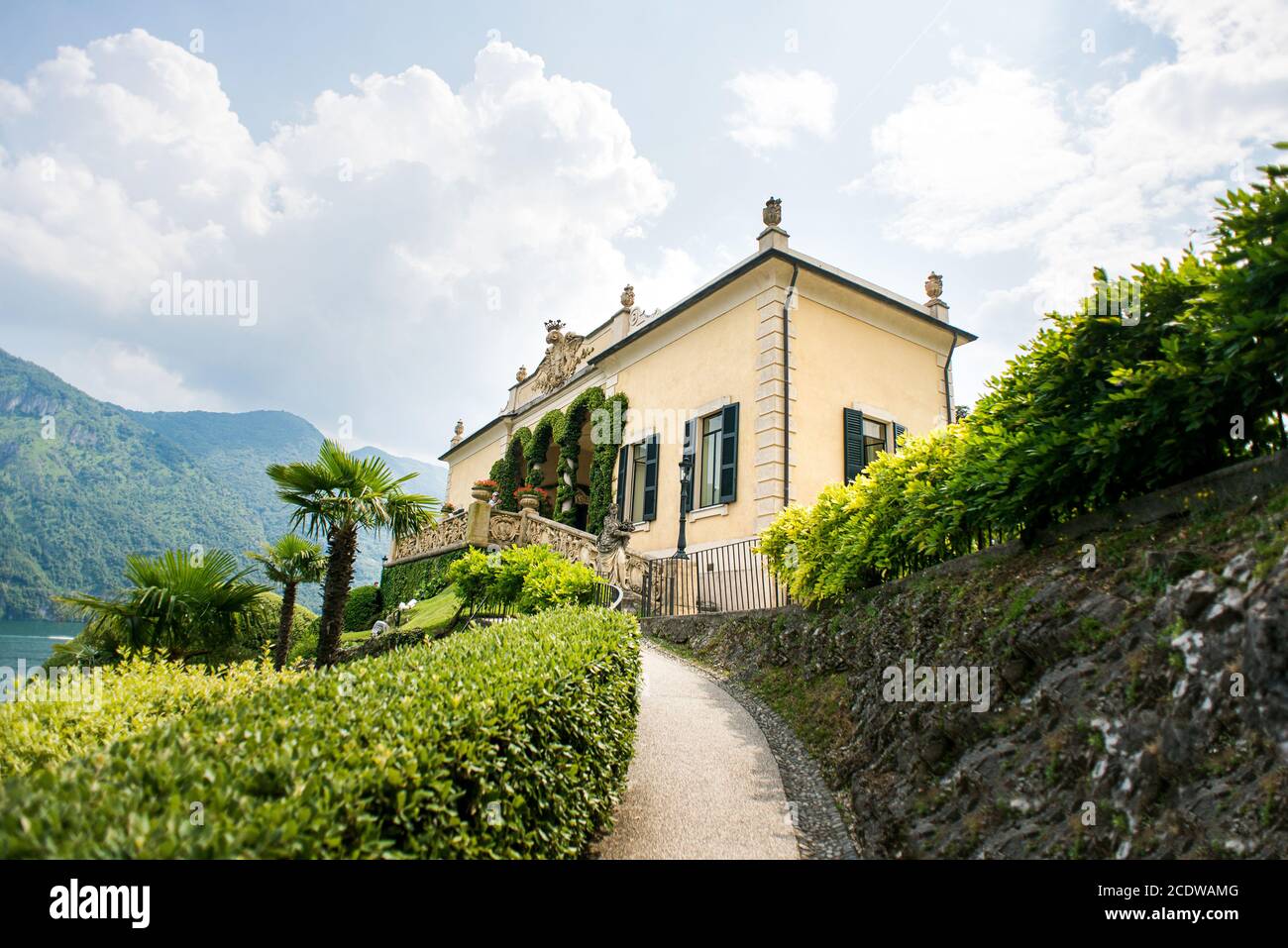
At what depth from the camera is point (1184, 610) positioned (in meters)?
3.02

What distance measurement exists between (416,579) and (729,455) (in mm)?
13778

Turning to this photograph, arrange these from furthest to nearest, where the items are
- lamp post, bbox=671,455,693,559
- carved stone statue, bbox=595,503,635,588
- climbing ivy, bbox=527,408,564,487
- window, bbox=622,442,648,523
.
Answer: climbing ivy, bbox=527,408,564,487 < window, bbox=622,442,648,523 < lamp post, bbox=671,455,693,559 < carved stone statue, bbox=595,503,635,588

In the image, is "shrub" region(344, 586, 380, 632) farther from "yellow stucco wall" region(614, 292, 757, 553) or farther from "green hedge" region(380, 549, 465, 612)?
"yellow stucco wall" region(614, 292, 757, 553)

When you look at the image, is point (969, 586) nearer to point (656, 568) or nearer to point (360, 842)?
point (360, 842)

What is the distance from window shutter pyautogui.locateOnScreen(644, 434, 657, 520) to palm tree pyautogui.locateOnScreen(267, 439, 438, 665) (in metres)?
7.17

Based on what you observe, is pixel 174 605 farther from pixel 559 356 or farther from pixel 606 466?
pixel 559 356

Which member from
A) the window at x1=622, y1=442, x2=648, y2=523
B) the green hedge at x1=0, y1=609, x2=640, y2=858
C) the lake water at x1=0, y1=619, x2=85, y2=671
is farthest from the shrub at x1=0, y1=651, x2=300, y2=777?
the lake water at x1=0, y1=619, x2=85, y2=671

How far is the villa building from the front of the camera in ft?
46.8

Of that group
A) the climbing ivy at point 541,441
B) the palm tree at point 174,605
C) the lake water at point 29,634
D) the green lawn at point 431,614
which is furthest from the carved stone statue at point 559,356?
the lake water at point 29,634

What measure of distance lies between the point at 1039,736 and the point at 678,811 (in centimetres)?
275

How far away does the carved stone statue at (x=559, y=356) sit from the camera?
23.3 metres

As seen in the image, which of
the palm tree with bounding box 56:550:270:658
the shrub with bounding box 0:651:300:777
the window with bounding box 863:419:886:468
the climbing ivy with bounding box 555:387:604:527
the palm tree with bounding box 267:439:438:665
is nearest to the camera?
the shrub with bounding box 0:651:300:777

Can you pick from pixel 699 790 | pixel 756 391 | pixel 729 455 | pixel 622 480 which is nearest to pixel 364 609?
pixel 622 480

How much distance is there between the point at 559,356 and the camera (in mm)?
24453
